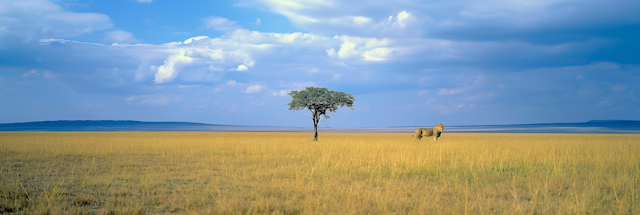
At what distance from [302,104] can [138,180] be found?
33.5 m

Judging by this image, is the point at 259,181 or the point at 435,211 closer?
the point at 435,211

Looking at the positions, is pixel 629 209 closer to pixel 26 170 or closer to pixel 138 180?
pixel 138 180

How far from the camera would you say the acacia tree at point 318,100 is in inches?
1662

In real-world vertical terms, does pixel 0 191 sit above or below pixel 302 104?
below

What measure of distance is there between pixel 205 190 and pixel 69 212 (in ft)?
8.39

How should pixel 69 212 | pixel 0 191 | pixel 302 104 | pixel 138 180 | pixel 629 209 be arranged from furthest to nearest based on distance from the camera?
pixel 302 104 < pixel 138 180 < pixel 0 191 < pixel 629 209 < pixel 69 212

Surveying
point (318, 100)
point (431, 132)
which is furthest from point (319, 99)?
point (431, 132)

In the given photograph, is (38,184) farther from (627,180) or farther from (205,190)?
(627,180)

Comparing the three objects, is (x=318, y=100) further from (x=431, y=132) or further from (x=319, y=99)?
(x=431, y=132)

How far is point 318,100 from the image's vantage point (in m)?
42.6

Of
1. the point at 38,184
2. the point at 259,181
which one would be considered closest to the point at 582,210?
the point at 259,181

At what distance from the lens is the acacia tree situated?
4222 centimetres

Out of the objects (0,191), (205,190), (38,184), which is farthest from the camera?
(38,184)

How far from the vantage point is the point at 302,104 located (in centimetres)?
4275
